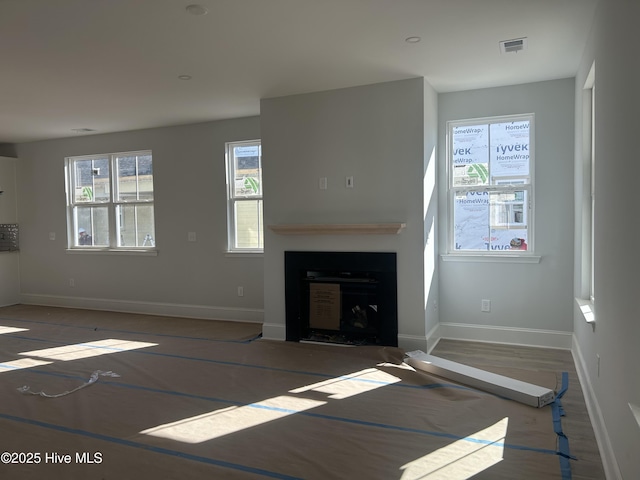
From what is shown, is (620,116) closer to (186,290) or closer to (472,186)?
(472,186)

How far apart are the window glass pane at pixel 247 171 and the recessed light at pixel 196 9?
2956 millimetres

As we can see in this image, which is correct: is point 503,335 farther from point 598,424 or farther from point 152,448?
point 152,448

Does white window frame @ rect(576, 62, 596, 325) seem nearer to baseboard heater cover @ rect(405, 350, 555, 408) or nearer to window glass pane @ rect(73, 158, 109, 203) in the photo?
baseboard heater cover @ rect(405, 350, 555, 408)

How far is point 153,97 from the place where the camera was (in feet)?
15.2

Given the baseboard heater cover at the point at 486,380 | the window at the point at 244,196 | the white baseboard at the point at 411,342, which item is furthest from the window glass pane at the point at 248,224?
the baseboard heater cover at the point at 486,380

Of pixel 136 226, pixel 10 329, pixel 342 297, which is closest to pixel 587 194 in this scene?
pixel 342 297

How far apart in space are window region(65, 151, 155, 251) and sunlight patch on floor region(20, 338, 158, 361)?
1.88 metres

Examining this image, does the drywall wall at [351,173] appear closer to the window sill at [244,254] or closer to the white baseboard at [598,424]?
the window sill at [244,254]

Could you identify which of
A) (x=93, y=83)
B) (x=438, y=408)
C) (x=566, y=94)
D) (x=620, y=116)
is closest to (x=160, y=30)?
(x=93, y=83)

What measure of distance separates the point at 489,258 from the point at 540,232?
20.8 inches

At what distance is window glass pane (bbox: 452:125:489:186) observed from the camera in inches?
184

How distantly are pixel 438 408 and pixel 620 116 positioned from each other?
198 centimetres

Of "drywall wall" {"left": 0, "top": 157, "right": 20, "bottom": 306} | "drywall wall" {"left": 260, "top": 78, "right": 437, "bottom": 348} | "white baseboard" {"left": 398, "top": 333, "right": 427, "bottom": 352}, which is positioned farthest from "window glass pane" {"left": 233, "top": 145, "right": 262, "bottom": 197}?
"drywall wall" {"left": 0, "top": 157, "right": 20, "bottom": 306}

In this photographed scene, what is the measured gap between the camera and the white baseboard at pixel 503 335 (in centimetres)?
443
